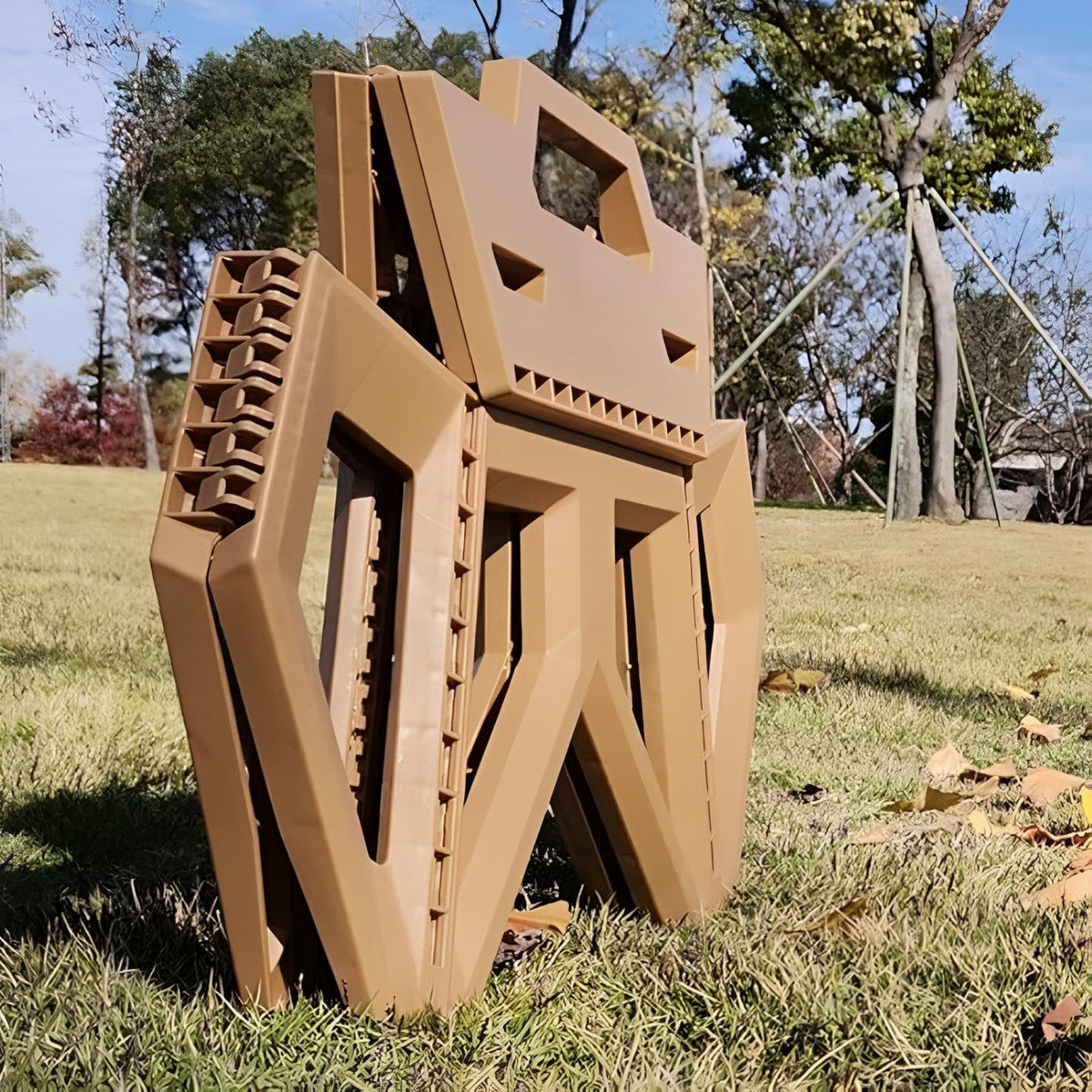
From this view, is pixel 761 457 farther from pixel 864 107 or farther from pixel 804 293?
pixel 804 293

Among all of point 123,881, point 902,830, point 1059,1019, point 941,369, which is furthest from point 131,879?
point 941,369

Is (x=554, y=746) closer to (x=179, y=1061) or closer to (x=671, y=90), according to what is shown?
(x=179, y=1061)

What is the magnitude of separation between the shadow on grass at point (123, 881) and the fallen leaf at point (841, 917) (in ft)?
2.65

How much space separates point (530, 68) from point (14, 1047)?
1361mm

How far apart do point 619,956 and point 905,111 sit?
18.6 m

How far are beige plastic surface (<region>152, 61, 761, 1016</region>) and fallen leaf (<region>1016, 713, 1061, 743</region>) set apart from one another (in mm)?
1786

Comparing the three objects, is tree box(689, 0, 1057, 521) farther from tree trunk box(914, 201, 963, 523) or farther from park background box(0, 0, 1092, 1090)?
park background box(0, 0, 1092, 1090)

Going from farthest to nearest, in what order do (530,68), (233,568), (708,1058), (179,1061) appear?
(530,68), (708,1058), (179,1061), (233,568)

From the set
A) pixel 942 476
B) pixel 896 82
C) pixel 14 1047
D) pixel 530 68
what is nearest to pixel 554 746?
pixel 14 1047

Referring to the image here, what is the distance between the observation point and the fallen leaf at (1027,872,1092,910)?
198 centimetres

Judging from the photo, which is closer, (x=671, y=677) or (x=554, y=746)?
(x=554, y=746)

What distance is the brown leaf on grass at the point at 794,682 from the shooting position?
3979 mm

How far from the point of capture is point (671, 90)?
23.0 metres

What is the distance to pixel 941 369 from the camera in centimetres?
1470
